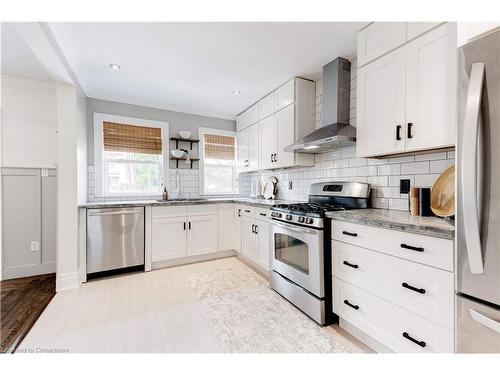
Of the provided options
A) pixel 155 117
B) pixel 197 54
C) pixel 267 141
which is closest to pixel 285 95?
pixel 267 141

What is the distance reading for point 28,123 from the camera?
285cm

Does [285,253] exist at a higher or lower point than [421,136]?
lower

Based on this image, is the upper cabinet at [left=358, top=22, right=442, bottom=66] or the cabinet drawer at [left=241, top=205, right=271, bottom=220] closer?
the upper cabinet at [left=358, top=22, right=442, bottom=66]

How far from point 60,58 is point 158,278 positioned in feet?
8.32

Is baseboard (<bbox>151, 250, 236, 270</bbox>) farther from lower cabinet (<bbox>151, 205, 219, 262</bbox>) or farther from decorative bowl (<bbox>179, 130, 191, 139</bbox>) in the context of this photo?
decorative bowl (<bbox>179, 130, 191, 139</bbox>)

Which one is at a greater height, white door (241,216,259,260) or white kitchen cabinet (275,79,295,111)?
white kitchen cabinet (275,79,295,111)

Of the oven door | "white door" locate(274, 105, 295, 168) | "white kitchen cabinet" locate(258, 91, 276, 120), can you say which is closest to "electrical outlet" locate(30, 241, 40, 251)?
the oven door

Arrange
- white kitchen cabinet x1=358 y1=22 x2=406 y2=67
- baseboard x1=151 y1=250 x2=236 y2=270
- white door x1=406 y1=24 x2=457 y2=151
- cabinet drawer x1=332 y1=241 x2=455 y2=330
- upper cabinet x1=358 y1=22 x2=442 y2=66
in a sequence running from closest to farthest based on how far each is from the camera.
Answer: cabinet drawer x1=332 y1=241 x2=455 y2=330 → white door x1=406 y1=24 x2=457 y2=151 → upper cabinet x1=358 y1=22 x2=442 y2=66 → white kitchen cabinet x1=358 y1=22 x2=406 y2=67 → baseboard x1=151 y1=250 x2=236 y2=270

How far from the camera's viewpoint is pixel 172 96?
3.43 metres

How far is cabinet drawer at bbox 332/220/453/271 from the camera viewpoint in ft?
3.86

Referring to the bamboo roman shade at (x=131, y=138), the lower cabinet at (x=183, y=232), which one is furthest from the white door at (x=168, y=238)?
the bamboo roman shade at (x=131, y=138)

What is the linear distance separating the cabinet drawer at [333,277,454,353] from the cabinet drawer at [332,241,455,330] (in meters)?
0.04
